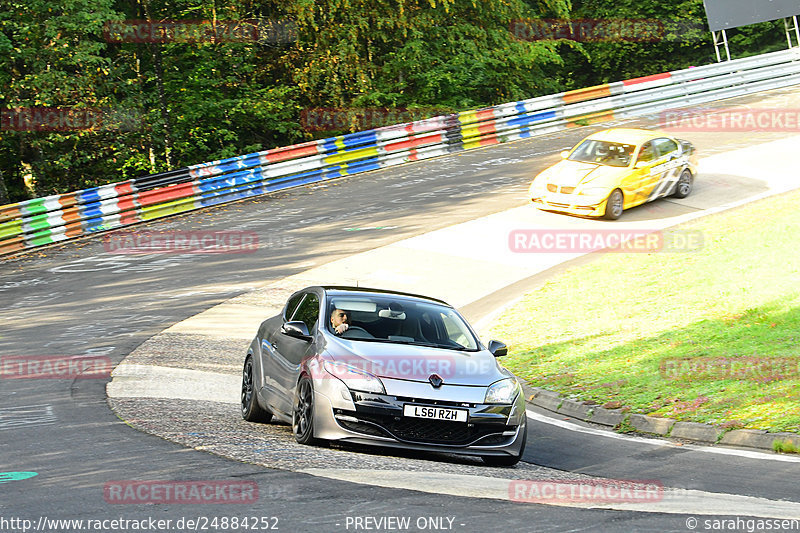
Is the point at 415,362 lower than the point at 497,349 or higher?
higher

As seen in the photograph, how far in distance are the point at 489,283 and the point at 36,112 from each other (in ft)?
52.9

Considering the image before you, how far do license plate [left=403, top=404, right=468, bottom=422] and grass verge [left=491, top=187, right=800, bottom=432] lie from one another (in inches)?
132

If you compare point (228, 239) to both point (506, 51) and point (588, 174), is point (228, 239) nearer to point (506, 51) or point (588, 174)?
point (588, 174)

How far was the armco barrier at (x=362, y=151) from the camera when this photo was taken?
79.8ft

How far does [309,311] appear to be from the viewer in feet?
33.7

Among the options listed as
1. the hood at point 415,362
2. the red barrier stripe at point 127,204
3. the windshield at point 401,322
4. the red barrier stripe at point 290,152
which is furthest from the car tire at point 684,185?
the hood at point 415,362

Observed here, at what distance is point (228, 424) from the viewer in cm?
1025

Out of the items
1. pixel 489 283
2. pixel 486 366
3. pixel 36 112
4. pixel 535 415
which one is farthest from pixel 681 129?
pixel 486 366

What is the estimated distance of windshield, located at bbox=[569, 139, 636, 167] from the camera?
23.7 m

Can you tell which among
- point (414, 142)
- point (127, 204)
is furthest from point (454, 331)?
point (414, 142)

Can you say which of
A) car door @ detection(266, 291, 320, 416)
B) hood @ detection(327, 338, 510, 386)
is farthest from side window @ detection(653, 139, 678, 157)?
hood @ detection(327, 338, 510, 386)

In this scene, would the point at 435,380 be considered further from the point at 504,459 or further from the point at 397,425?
the point at 504,459

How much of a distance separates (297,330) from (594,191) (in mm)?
14905

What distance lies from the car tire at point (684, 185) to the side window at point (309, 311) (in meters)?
16.8
